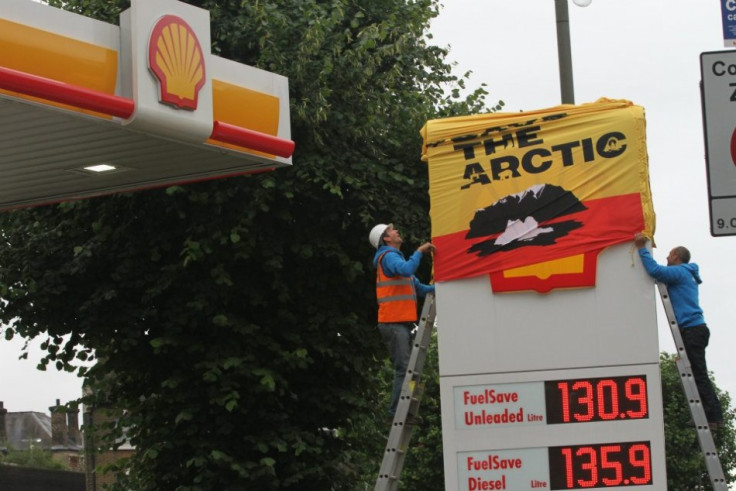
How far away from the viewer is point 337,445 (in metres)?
20.0

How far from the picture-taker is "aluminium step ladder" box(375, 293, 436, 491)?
37.6ft

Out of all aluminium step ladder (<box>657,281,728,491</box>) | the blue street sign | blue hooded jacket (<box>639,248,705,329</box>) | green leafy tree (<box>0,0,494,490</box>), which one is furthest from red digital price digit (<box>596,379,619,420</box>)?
green leafy tree (<box>0,0,494,490</box>)

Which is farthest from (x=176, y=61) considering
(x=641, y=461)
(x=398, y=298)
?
(x=641, y=461)

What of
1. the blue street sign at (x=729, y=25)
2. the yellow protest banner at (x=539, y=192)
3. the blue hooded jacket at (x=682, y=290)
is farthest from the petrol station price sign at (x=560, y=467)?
the blue street sign at (x=729, y=25)

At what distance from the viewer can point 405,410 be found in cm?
1155

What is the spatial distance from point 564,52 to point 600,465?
499cm

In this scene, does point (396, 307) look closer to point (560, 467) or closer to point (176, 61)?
point (560, 467)

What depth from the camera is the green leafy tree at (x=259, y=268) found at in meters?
18.2

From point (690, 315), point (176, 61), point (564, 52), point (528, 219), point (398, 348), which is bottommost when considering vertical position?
point (398, 348)

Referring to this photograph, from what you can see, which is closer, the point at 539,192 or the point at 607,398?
the point at 607,398

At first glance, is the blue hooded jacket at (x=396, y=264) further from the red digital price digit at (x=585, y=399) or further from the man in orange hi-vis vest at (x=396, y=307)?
the red digital price digit at (x=585, y=399)

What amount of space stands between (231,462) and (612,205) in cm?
866

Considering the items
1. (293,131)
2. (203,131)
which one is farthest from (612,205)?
(293,131)

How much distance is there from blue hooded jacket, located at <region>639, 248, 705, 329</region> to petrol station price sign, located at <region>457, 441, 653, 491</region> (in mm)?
1157
